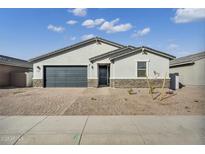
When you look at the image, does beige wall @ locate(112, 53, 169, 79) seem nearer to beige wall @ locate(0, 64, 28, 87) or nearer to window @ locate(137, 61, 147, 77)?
window @ locate(137, 61, 147, 77)

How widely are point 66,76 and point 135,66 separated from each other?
7.36 m

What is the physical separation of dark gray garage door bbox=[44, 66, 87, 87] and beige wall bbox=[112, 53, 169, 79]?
4125 millimetres

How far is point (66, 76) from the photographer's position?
21.5 m

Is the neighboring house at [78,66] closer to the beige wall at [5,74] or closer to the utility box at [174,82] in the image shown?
the beige wall at [5,74]

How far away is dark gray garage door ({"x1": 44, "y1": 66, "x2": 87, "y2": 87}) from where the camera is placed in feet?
70.3

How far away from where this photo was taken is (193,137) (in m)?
5.32

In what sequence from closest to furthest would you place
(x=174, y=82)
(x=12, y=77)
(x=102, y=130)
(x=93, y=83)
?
(x=102, y=130), (x=174, y=82), (x=93, y=83), (x=12, y=77)

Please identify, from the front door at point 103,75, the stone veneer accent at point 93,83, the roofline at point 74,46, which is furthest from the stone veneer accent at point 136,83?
the roofline at point 74,46

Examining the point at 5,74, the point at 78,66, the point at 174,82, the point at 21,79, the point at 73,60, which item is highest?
the point at 73,60

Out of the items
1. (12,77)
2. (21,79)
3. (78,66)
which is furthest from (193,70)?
(12,77)

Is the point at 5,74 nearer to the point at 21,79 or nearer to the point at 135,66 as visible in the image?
the point at 21,79

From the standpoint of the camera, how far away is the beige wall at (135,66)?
1886cm

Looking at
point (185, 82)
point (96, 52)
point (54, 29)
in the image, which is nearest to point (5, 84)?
point (96, 52)
